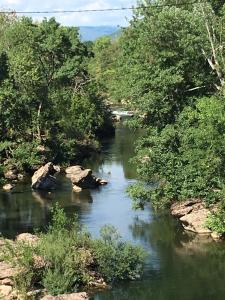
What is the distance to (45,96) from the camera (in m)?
52.2

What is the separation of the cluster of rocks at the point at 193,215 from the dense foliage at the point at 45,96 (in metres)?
17.2

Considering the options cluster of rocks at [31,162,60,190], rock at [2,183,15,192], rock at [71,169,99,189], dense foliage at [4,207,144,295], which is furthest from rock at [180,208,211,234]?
rock at [2,183,15,192]

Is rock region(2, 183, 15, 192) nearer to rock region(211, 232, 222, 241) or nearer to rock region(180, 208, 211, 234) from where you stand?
rock region(180, 208, 211, 234)

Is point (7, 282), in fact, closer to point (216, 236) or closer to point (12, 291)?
point (12, 291)

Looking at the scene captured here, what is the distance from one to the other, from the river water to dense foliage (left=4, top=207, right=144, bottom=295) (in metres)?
0.81

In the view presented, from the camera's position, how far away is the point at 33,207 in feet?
121

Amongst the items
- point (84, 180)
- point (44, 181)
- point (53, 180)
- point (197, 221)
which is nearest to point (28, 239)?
point (197, 221)

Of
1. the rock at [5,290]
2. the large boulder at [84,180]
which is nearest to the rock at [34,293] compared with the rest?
the rock at [5,290]

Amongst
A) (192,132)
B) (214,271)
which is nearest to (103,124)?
(192,132)

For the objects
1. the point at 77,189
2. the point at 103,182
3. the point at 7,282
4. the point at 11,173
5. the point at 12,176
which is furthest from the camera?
the point at 11,173

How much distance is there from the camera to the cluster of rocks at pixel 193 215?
30484 mm

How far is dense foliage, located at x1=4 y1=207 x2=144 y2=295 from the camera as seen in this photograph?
21750 mm

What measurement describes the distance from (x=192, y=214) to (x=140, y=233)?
10.6 ft

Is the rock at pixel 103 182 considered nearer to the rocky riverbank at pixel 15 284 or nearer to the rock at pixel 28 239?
the rock at pixel 28 239
